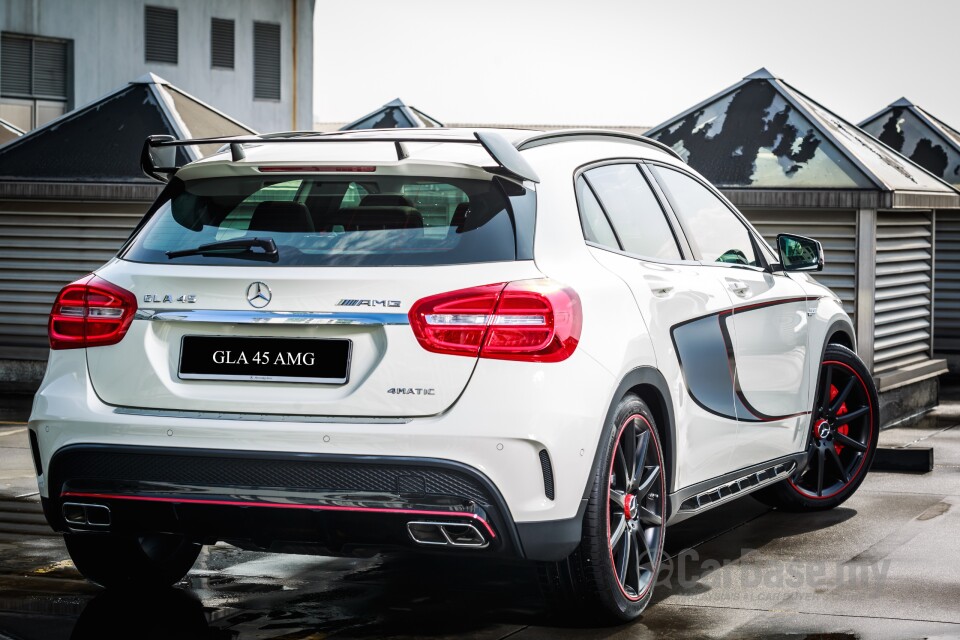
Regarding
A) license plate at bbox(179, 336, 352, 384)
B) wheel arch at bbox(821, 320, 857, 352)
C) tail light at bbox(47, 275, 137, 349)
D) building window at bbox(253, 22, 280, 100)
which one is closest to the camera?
license plate at bbox(179, 336, 352, 384)

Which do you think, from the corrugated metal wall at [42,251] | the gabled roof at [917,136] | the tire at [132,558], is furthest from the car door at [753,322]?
the gabled roof at [917,136]

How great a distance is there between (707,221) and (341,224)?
2.11 metres

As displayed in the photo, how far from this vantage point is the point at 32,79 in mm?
32969

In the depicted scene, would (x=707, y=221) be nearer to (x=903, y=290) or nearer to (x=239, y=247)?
(x=239, y=247)

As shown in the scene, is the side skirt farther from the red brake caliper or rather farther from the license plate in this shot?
the license plate

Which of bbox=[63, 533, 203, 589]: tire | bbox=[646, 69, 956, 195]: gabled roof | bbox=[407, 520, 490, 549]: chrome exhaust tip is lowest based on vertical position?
bbox=[63, 533, 203, 589]: tire

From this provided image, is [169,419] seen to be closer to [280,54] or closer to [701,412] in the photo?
[701,412]

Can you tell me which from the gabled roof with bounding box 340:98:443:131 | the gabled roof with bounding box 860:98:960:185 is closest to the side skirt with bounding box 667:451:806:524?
the gabled roof with bounding box 860:98:960:185

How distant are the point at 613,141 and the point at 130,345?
217 centimetres

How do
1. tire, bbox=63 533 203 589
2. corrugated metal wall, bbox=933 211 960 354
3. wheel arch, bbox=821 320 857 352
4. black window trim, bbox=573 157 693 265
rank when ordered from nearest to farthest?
black window trim, bbox=573 157 693 265
tire, bbox=63 533 203 589
wheel arch, bbox=821 320 857 352
corrugated metal wall, bbox=933 211 960 354

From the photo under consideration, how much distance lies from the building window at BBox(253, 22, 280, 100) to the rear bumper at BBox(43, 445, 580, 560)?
112 feet

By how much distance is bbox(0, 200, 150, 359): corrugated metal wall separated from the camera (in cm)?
1316

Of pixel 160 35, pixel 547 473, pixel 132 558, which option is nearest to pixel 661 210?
pixel 547 473

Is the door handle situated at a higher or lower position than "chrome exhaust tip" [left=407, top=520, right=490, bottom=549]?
higher
